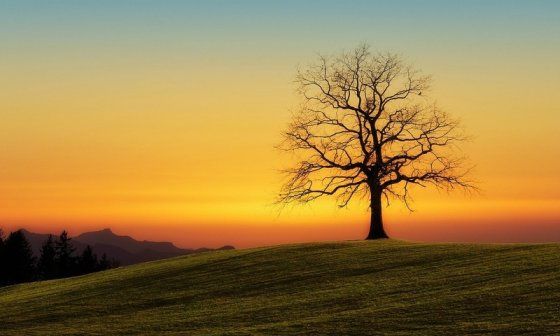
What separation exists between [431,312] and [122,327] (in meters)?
13.9

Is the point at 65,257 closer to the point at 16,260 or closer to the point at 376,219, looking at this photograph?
the point at 16,260

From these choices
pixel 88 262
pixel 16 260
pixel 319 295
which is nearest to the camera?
pixel 319 295

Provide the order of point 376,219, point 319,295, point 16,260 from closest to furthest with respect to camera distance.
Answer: point 319,295
point 376,219
point 16,260

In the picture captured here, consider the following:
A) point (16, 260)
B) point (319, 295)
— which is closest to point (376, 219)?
point (319, 295)

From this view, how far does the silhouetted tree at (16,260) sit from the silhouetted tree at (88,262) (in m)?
9.73

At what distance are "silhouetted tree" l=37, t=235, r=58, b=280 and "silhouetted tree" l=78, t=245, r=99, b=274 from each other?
459 cm

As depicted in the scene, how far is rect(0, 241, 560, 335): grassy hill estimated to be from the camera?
2972cm

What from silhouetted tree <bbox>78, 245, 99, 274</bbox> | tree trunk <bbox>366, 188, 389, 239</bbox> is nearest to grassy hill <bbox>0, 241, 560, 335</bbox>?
tree trunk <bbox>366, 188, 389, 239</bbox>

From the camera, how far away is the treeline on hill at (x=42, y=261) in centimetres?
12850

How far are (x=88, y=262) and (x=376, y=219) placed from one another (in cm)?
8974

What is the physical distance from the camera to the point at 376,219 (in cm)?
6144

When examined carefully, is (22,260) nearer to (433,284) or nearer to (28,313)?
(28,313)

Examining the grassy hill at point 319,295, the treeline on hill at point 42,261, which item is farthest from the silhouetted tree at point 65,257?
the grassy hill at point 319,295

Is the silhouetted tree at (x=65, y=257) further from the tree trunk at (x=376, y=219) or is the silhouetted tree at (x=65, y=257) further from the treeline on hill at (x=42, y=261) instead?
the tree trunk at (x=376, y=219)
